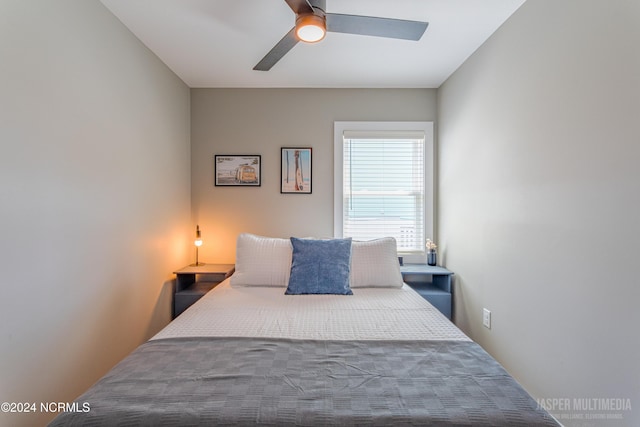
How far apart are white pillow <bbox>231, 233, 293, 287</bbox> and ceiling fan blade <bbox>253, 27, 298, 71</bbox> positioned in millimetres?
1320

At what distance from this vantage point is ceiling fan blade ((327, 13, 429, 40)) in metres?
1.51

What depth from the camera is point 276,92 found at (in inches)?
117

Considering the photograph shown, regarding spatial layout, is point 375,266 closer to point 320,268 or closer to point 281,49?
point 320,268

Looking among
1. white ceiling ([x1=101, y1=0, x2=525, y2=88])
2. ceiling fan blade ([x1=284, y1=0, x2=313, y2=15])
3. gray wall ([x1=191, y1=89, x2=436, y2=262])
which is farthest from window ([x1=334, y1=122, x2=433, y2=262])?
ceiling fan blade ([x1=284, y1=0, x2=313, y2=15])

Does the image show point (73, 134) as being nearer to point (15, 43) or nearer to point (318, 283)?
point (15, 43)

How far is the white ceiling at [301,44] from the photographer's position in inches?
70.6

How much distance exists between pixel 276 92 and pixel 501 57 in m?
1.94

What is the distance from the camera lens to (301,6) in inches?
55.6

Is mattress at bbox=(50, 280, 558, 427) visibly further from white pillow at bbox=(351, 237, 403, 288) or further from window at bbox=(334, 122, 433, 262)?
window at bbox=(334, 122, 433, 262)

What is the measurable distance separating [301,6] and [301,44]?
81 cm

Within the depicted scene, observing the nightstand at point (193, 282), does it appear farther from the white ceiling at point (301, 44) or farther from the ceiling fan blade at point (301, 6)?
the ceiling fan blade at point (301, 6)

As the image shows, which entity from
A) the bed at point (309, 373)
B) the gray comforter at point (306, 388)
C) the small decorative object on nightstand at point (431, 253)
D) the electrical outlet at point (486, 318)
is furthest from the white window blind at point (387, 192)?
the gray comforter at point (306, 388)

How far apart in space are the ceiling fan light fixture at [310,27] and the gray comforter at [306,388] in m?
1.54

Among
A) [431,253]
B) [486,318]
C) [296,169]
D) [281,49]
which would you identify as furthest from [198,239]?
[486,318]
